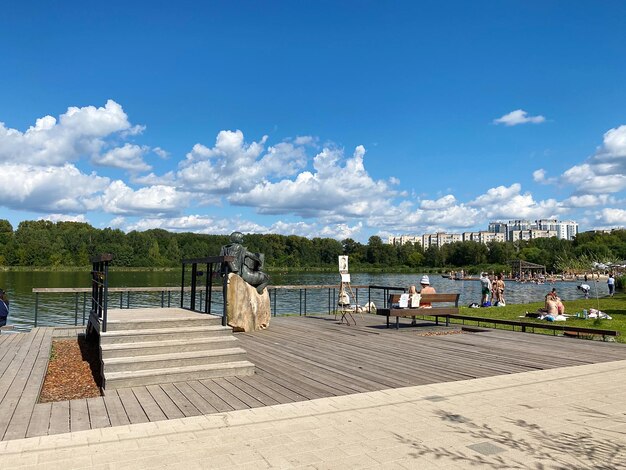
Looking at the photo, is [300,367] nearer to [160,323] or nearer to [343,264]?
[160,323]

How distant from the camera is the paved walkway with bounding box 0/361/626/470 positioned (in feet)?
12.5

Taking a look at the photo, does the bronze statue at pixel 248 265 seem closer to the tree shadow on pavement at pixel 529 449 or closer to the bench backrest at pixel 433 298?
the bench backrest at pixel 433 298

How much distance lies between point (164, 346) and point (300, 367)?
193 cm

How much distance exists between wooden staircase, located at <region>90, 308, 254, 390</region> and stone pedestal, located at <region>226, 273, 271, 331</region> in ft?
10.5

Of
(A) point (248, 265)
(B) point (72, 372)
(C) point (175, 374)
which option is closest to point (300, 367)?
(C) point (175, 374)

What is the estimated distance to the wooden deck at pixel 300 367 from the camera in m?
5.08

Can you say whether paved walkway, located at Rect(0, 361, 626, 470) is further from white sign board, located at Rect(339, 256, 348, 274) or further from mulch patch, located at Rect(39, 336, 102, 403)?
white sign board, located at Rect(339, 256, 348, 274)

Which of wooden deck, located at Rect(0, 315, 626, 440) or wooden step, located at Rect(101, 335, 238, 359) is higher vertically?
wooden step, located at Rect(101, 335, 238, 359)

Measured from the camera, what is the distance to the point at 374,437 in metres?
4.38

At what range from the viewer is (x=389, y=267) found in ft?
394

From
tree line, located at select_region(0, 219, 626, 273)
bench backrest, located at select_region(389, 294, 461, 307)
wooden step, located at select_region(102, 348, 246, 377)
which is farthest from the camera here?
tree line, located at select_region(0, 219, 626, 273)

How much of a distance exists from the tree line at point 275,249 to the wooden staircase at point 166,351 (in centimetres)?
6356

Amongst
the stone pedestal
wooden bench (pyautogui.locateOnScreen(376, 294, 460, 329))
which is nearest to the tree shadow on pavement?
wooden bench (pyautogui.locateOnScreen(376, 294, 460, 329))

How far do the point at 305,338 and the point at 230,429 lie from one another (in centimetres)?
578
